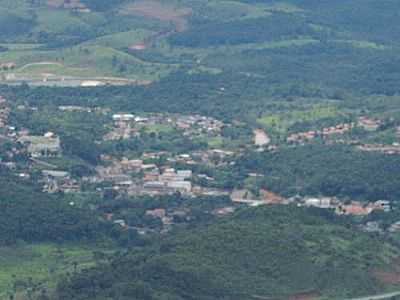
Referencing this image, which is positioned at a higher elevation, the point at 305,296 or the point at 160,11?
the point at 305,296

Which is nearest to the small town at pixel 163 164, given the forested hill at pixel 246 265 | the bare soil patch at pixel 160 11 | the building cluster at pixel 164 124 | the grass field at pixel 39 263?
the building cluster at pixel 164 124

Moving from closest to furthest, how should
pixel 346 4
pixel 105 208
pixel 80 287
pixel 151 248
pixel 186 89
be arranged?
pixel 80 287
pixel 151 248
pixel 105 208
pixel 186 89
pixel 346 4

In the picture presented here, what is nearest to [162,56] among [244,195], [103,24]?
[103,24]

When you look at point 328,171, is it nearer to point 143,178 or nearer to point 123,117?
point 143,178

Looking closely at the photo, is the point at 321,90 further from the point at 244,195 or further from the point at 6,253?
the point at 6,253

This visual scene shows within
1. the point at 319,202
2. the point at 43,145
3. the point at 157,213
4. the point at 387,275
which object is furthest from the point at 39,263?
the point at 43,145

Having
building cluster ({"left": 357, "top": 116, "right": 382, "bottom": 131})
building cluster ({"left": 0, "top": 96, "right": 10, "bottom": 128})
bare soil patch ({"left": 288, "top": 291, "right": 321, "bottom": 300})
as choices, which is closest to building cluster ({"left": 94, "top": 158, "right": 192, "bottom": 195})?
building cluster ({"left": 0, "top": 96, "right": 10, "bottom": 128})
